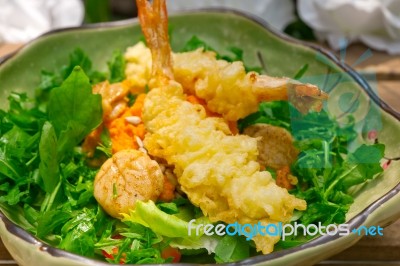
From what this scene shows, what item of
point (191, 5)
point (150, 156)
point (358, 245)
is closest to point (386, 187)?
point (358, 245)

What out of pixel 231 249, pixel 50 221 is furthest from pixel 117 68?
pixel 231 249

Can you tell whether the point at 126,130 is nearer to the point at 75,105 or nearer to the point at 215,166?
the point at 75,105

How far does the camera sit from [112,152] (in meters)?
2.09

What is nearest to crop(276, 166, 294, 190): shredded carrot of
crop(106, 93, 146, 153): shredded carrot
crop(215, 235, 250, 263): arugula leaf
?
crop(215, 235, 250, 263): arugula leaf

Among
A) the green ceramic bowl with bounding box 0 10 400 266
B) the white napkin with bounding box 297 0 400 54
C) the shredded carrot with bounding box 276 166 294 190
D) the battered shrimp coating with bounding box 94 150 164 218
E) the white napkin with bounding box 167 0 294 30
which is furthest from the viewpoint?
the white napkin with bounding box 167 0 294 30

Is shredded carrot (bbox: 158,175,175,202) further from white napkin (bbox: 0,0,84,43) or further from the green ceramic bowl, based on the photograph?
white napkin (bbox: 0,0,84,43)

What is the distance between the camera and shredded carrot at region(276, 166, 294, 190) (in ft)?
6.57

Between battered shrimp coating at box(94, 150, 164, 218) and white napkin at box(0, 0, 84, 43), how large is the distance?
1598 mm

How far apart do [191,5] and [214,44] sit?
3.78 ft

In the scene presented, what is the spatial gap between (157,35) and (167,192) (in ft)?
1.95

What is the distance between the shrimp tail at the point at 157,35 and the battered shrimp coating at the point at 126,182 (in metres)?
0.35

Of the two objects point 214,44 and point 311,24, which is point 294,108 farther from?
point 311,24

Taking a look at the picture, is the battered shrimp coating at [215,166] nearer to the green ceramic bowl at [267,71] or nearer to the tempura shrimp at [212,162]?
the tempura shrimp at [212,162]

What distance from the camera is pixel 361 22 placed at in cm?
319
